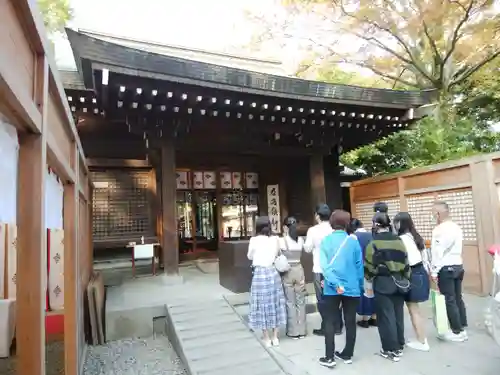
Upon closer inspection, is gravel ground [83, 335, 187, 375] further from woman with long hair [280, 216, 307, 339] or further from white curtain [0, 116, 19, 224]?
white curtain [0, 116, 19, 224]

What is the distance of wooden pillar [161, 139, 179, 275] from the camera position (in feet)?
21.3

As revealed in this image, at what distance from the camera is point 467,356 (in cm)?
366

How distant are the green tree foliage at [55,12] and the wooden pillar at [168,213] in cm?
918

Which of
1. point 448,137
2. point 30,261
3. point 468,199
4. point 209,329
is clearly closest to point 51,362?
point 209,329

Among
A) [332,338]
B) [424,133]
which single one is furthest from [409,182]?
[332,338]

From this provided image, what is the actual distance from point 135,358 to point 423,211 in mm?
6210

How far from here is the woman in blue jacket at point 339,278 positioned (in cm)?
341

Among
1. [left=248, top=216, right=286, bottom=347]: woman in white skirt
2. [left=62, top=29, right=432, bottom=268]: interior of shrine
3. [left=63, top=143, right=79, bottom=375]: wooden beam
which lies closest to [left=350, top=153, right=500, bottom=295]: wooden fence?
[left=62, top=29, right=432, bottom=268]: interior of shrine

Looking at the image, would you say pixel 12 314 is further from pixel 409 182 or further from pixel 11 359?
pixel 409 182

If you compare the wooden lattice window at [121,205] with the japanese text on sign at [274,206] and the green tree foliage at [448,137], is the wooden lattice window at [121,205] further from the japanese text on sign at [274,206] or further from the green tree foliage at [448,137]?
the green tree foliage at [448,137]

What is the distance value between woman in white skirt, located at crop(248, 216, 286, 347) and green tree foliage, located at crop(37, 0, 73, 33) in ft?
40.9

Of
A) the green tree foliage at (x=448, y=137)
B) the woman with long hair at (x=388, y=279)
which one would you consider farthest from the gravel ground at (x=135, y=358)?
the green tree foliage at (x=448, y=137)

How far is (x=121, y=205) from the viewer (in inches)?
330

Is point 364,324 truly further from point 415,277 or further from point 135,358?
point 135,358
